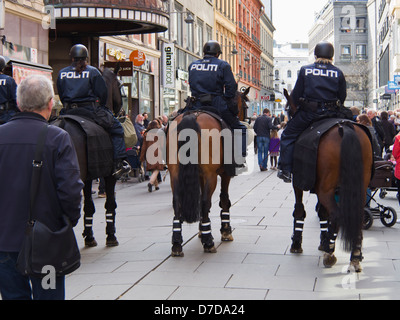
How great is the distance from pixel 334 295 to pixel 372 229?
423 centimetres

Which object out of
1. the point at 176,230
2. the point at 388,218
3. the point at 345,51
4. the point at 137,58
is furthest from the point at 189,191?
the point at 345,51

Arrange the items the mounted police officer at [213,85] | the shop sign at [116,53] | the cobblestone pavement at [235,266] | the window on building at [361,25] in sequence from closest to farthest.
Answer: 1. the cobblestone pavement at [235,266]
2. the mounted police officer at [213,85]
3. the shop sign at [116,53]
4. the window on building at [361,25]

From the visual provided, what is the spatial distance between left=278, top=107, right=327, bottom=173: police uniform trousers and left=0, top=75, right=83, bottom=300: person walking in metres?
3.64

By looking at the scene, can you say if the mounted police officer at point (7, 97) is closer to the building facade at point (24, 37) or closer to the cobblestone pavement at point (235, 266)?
the cobblestone pavement at point (235, 266)

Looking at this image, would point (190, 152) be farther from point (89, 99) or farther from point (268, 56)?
point (268, 56)

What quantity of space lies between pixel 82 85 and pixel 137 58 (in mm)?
19226

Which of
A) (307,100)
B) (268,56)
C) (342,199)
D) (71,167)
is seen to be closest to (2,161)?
(71,167)

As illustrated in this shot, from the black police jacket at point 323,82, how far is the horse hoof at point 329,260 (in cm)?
166

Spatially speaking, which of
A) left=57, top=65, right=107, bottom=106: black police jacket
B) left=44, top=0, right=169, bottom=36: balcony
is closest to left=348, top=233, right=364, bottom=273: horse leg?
left=57, top=65, right=107, bottom=106: black police jacket

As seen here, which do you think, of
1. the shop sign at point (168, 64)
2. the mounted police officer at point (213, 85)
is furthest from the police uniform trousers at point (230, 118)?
the shop sign at point (168, 64)

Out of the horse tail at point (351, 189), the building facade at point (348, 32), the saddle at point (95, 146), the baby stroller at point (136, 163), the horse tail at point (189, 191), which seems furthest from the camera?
the building facade at point (348, 32)

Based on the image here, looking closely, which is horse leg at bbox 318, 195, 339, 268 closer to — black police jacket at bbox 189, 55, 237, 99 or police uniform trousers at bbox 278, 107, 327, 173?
police uniform trousers at bbox 278, 107, 327, 173

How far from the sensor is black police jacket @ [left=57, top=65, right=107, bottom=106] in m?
7.78

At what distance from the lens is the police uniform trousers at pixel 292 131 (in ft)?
23.5
